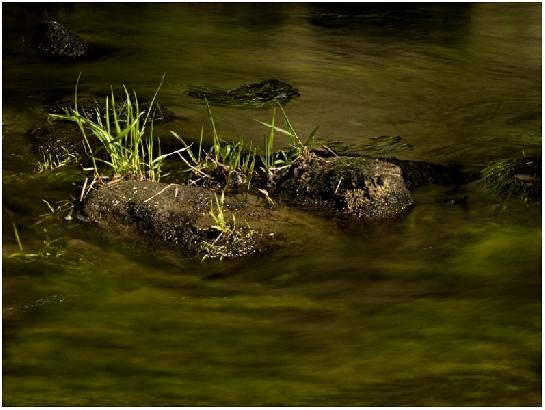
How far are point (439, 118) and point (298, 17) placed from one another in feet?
14.1

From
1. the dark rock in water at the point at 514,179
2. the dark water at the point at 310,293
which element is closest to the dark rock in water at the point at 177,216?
the dark water at the point at 310,293

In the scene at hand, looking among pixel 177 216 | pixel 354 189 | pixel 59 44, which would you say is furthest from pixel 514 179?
pixel 59 44

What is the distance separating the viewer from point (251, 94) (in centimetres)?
809

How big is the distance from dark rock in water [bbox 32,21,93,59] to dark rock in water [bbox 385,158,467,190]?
4348mm

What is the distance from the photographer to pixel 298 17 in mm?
11414

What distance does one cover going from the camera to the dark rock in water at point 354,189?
531 cm

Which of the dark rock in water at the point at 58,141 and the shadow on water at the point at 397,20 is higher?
the shadow on water at the point at 397,20

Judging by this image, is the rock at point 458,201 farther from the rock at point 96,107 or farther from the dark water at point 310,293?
the rock at point 96,107

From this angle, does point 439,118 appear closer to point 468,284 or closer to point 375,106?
point 375,106

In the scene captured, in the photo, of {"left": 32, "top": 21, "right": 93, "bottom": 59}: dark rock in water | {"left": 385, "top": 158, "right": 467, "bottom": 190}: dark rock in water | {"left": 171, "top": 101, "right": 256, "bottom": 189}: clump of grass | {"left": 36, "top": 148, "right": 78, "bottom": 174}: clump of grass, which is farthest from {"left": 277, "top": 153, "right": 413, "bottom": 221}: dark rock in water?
{"left": 32, "top": 21, "right": 93, "bottom": 59}: dark rock in water

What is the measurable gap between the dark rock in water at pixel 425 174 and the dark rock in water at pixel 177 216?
3.46 ft

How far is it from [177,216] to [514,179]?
6.83ft

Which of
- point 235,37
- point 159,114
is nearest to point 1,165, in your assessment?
point 159,114

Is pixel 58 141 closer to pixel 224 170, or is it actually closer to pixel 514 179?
pixel 224 170
